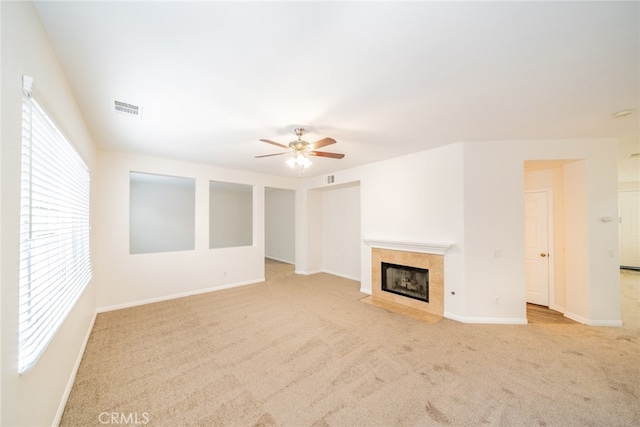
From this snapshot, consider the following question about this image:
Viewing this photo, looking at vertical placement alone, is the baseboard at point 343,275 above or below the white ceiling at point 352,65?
below

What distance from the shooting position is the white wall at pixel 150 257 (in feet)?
12.7

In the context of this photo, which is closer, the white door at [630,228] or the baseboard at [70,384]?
the baseboard at [70,384]

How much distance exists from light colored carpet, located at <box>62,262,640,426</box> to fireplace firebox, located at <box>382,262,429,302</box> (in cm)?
70

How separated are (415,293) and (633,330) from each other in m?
2.71

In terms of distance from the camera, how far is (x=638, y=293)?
4723mm

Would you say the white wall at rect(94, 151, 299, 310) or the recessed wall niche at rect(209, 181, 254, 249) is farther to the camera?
the recessed wall niche at rect(209, 181, 254, 249)

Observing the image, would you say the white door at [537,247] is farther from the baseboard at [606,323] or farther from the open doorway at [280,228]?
the open doorway at [280,228]

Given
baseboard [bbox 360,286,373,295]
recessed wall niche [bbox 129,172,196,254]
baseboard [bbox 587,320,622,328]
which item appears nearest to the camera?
baseboard [bbox 587,320,622,328]

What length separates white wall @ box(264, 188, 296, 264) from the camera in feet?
26.8

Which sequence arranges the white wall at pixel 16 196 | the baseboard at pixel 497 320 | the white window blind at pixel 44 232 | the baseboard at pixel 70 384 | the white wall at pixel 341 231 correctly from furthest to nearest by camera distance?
the white wall at pixel 341 231, the baseboard at pixel 497 320, the baseboard at pixel 70 384, the white window blind at pixel 44 232, the white wall at pixel 16 196

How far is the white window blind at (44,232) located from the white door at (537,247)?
6117 mm

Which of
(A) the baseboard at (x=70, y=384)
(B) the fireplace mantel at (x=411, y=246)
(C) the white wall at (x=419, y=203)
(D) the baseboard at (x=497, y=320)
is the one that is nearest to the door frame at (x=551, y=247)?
(D) the baseboard at (x=497, y=320)
